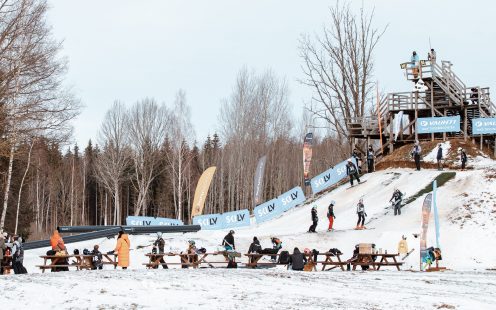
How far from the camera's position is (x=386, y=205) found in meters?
32.6

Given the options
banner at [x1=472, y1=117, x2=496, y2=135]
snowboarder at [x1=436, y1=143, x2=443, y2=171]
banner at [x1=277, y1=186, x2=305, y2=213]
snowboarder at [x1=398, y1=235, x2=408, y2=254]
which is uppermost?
banner at [x1=472, y1=117, x2=496, y2=135]

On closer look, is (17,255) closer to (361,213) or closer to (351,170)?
(361,213)

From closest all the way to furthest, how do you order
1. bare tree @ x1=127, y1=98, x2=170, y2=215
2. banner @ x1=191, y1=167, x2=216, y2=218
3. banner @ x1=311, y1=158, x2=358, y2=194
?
banner @ x1=191, y1=167, x2=216, y2=218, banner @ x1=311, y1=158, x2=358, y2=194, bare tree @ x1=127, y1=98, x2=170, y2=215

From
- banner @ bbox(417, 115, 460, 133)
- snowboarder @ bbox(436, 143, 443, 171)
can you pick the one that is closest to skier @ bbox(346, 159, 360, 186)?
snowboarder @ bbox(436, 143, 443, 171)

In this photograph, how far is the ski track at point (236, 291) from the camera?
1192 cm

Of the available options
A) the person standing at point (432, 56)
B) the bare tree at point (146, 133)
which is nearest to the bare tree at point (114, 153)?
the bare tree at point (146, 133)

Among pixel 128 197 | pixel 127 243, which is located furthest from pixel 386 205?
pixel 128 197

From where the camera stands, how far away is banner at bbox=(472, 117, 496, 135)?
37.5m

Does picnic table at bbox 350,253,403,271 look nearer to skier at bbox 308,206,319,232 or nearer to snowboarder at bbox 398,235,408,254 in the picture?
snowboarder at bbox 398,235,408,254

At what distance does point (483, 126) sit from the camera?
37688 mm

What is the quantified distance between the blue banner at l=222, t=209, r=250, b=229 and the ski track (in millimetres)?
16212

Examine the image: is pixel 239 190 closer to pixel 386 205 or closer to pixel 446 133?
pixel 446 133

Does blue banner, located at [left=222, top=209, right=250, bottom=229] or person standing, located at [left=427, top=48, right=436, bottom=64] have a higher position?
person standing, located at [left=427, top=48, right=436, bottom=64]

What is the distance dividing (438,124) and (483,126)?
265 centimetres
